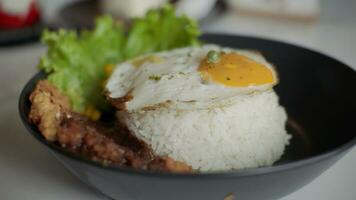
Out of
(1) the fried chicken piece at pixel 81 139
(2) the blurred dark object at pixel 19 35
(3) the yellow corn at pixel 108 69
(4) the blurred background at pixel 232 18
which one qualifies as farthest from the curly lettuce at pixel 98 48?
(2) the blurred dark object at pixel 19 35

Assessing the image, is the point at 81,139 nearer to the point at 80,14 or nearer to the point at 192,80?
the point at 192,80

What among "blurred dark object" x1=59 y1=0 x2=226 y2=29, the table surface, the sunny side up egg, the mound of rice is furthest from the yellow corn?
"blurred dark object" x1=59 y1=0 x2=226 y2=29

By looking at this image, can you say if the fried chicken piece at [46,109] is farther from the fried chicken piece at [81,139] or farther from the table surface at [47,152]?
the table surface at [47,152]

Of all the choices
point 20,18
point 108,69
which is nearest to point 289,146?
point 108,69

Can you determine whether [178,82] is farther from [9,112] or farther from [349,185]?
[9,112]

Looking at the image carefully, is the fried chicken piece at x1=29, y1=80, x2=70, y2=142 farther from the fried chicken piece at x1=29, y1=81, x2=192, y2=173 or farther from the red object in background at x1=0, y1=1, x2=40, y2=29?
the red object in background at x1=0, y1=1, x2=40, y2=29
